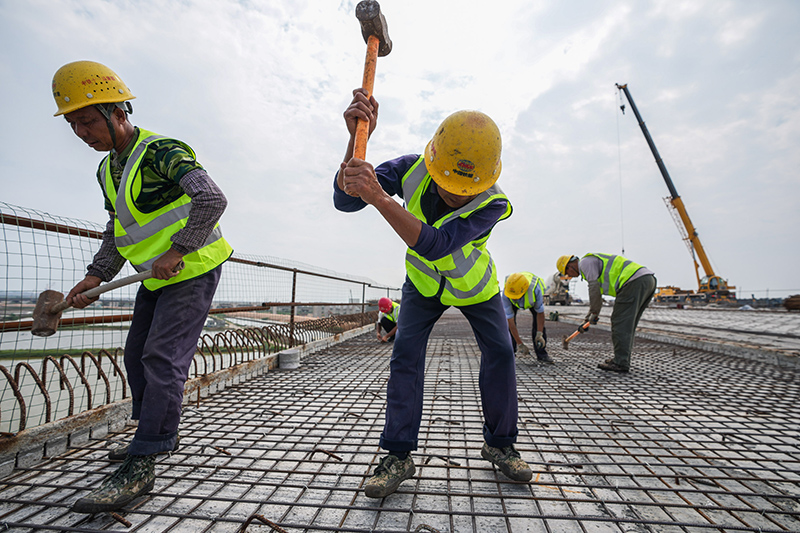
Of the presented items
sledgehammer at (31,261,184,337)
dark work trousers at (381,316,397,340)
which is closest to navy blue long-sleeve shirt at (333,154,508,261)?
sledgehammer at (31,261,184,337)

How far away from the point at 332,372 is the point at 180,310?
287cm

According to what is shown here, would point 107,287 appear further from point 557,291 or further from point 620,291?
point 557,291

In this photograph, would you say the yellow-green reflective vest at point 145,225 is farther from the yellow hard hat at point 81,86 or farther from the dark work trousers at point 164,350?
the yellow hard hat at point 81,86

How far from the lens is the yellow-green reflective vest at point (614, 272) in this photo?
15.9 feet

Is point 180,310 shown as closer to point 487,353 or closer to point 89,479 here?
point 89,479

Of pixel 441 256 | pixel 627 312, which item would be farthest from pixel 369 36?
pixel 627 312

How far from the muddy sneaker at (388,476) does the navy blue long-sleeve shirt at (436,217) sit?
96 cm

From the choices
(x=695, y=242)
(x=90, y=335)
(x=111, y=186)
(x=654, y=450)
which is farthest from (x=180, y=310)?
(x=695, y=242)

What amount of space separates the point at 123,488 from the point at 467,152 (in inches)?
77.8

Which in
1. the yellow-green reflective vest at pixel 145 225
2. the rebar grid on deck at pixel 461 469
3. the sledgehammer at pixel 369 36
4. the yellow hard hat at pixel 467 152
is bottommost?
the rebar grid on deck at pixel 461 469

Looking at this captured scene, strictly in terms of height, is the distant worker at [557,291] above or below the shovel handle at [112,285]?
above

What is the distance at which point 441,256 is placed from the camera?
1.58 metres

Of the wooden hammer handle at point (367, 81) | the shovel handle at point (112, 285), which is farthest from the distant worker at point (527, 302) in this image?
the shovel handle at point (112, 285)

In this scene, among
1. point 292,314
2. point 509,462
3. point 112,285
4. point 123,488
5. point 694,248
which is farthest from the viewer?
point 694,248
